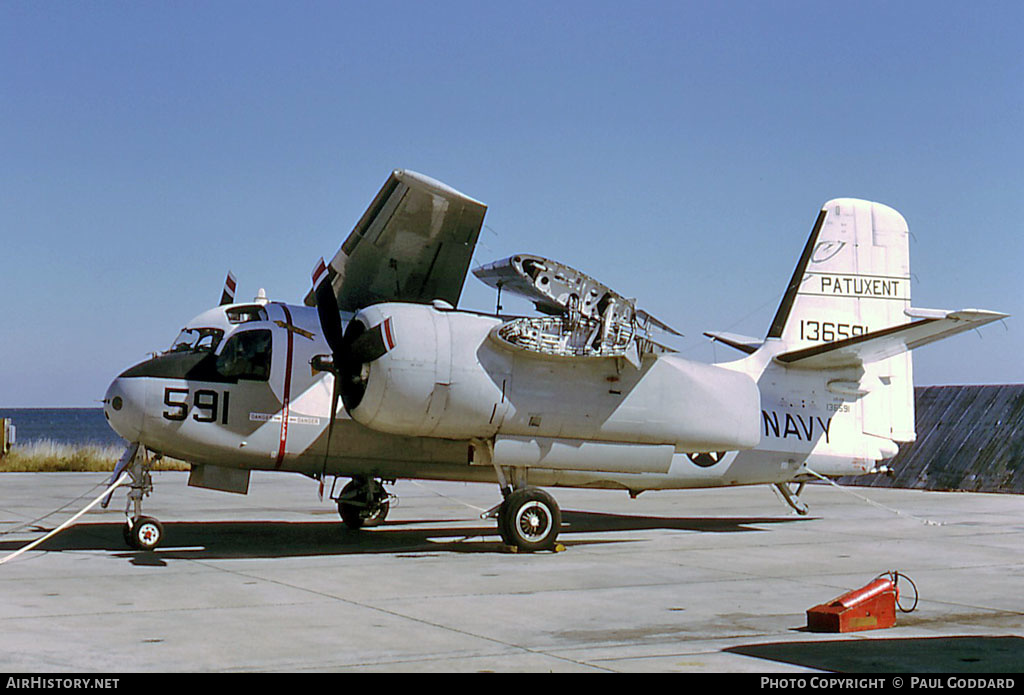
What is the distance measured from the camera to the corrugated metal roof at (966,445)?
86.6 feet

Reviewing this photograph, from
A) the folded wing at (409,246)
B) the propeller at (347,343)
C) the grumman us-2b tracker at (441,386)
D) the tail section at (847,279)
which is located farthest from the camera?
the tail section at (847,279)

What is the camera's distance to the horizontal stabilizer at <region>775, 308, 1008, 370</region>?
14359 millimetres

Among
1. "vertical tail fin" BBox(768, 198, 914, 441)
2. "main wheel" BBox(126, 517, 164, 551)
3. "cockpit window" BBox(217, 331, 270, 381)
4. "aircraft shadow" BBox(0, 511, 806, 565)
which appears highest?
"vertical tail fin" BBox(768, 198, 914, 441)

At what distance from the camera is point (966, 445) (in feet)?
91.7

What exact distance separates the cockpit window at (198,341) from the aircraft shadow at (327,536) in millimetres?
2701

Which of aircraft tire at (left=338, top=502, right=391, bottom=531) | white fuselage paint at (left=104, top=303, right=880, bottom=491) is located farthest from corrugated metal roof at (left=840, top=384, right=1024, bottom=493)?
aircraft tire at (left=338, top=502, right=391, bottom=531)

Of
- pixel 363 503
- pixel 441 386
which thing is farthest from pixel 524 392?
pixel 363 503

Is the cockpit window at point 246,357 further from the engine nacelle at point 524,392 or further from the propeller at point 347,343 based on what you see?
the engine nacelle at point 524,392

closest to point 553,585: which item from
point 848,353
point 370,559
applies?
point 370,559

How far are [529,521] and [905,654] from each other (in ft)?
24.3

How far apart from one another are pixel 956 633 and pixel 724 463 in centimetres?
845

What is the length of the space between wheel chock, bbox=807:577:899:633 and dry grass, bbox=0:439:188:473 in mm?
27113

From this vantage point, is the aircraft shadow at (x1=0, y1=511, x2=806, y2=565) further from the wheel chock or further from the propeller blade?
the wheel chock

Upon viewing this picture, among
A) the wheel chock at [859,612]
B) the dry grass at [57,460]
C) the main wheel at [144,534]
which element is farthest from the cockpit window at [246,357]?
the dry grass at [57,460]
